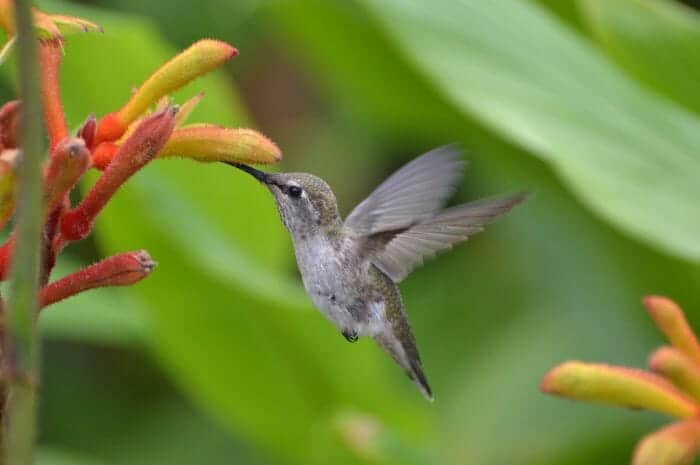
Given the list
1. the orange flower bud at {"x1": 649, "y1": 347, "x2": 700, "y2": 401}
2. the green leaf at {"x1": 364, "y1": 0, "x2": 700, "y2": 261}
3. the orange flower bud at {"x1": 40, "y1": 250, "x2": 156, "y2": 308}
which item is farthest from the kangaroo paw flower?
the green leaf at {"x1": 364, "y1": 0, "x2": 700, "y2": 261}

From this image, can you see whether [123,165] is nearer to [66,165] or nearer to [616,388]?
[66,165]

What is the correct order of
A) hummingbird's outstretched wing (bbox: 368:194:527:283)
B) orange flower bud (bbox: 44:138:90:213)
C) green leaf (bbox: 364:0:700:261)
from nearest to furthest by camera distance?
orange flower bud (bbox: 44:138:90:213), hummingbird's outstretched wing (bbox: 368:194:527:283), green leaf (bbox: 364:0:700:261)

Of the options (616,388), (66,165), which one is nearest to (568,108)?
(616,388)

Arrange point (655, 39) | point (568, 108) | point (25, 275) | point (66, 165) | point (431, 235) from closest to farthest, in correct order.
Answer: point (25, 275) < point (66, 165) < point (431, 235) < point (568, 108) < point (655, 39)

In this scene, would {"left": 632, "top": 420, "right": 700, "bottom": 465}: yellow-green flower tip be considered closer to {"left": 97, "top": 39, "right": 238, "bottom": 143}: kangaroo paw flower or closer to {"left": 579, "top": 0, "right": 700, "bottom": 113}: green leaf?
{"left": 97, "top": 39, "right": 238, "bottom": 143}: kangaroo paw flower

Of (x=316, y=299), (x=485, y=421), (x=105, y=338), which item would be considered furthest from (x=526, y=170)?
(x=316, y=299)

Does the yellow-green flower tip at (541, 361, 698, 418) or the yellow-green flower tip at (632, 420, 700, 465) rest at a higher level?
the yellow-green flower tip at (541, 361, 698, 418)

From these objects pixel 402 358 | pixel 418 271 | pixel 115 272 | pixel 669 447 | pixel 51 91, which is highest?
pixel 51 91
